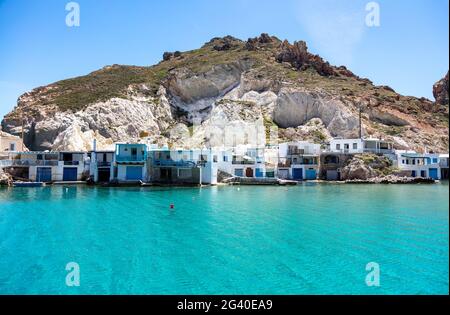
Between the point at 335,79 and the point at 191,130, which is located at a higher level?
the point at 335,79

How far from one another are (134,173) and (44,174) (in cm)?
1449

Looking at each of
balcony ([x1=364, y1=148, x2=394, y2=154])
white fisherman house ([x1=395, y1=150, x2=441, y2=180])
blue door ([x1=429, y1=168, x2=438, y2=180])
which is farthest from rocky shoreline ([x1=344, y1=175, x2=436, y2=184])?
balcony ([x1=364, y1=148, x2=394, y2=154])

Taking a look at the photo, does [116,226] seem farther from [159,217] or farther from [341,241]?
[341,241]

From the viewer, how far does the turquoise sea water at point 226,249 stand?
12273 millimetres

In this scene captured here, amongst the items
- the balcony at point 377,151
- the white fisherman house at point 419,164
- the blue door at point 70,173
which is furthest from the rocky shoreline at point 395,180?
the blue door at point 70,173

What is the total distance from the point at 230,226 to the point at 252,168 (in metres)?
39.3

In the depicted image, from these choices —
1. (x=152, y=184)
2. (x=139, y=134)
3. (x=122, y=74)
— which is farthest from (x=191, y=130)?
(x=152, y=184)

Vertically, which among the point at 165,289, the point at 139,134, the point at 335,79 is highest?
the point at 335,79

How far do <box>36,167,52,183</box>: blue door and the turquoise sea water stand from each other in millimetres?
28639

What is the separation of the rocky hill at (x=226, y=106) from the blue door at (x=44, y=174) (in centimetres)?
1097

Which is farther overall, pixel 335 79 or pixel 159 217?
pixel 335 79

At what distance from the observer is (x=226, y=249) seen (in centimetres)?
1644

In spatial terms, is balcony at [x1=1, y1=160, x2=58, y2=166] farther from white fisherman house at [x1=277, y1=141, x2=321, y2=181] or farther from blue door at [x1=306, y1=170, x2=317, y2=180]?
blue door at [x1=306, y1=170, x2=317, y2=180]
